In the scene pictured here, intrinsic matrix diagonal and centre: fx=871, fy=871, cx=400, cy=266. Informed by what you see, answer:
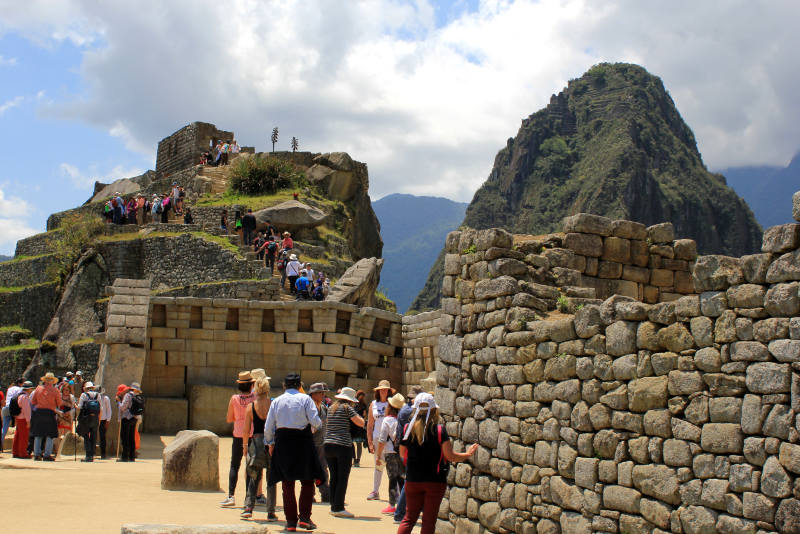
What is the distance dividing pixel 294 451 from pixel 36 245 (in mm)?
36517

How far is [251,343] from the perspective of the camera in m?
18.5

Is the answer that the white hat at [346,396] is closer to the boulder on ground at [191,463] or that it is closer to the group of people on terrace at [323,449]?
the group of people on terrace at [323,449]

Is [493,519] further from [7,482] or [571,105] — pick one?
[571,105]

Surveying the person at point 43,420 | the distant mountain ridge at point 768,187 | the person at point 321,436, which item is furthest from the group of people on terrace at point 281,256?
the distant mountain ridge at point 768,187

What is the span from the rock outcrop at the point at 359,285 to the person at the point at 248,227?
4.96 meters

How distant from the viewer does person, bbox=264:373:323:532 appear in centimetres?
863

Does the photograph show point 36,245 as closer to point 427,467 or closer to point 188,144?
point 188,144

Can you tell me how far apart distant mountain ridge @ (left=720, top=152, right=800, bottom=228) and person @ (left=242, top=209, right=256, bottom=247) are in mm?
71162

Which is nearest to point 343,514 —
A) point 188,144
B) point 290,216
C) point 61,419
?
point 61,419

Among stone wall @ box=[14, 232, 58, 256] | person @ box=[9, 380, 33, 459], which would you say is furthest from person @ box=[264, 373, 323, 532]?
stone wall @ box=[14, 232, 58, 256]

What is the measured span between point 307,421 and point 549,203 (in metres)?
85.6

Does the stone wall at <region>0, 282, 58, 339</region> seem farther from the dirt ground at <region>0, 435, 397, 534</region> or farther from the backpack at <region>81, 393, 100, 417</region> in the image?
the dirt ground at <region>0, 435, 397, 534</region>

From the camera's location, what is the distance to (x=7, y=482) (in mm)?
10258

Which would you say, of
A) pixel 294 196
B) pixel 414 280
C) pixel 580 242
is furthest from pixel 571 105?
pixel 580 242
